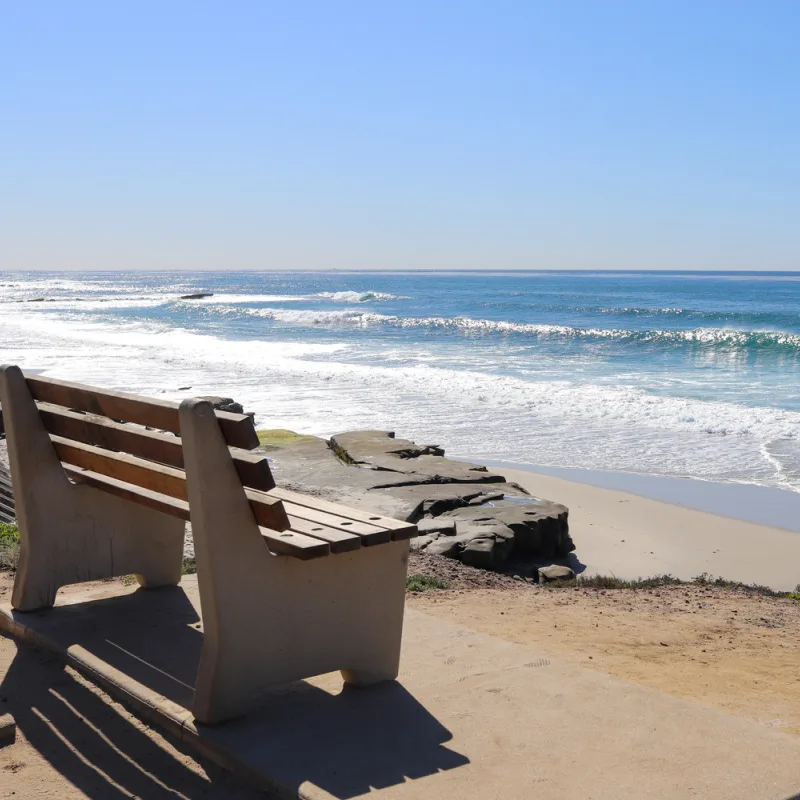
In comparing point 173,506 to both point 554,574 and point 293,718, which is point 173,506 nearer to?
point 293,718

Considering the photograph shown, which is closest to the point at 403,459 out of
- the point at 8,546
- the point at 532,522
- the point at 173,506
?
the point at 532,522

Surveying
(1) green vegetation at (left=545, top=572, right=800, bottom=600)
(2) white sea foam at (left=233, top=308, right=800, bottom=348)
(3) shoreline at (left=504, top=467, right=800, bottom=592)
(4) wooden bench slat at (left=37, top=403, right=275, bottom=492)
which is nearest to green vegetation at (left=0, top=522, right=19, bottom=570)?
(4) wooden bench slat at (left=37, top=403, right=275, bottom=492)

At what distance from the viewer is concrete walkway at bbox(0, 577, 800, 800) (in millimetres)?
2871

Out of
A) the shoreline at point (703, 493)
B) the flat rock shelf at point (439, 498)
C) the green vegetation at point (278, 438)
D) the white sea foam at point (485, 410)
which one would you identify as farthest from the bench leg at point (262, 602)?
the white sea foam at point (485, 410)

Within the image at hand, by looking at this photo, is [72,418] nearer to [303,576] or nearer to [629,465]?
[303,576]

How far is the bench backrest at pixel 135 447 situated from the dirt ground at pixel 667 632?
1.92 meters

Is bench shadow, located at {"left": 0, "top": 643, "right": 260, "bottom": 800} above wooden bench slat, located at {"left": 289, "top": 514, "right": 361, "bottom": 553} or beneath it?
beneath

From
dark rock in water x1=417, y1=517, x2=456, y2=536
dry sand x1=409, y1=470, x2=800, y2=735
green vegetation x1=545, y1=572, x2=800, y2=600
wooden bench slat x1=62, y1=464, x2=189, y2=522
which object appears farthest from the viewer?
dark rock in water x1=417, y1=517, x2=456, y2=536

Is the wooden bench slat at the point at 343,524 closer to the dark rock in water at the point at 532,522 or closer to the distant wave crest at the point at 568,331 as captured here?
the dark rock in water at the point at 532,522

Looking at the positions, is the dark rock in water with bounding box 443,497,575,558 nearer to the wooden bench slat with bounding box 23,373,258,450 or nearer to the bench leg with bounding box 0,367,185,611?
the bench leg with bounding box 0,367,185,611

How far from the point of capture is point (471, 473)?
8875mm

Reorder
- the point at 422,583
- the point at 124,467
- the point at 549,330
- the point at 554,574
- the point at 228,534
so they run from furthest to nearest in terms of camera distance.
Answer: the point at 549,330 < the point at 554,574 < the point at 422,583 < the point at 124,467 < the point at 228,534

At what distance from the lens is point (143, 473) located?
3.71m

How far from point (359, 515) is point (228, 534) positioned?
0.64 meters
